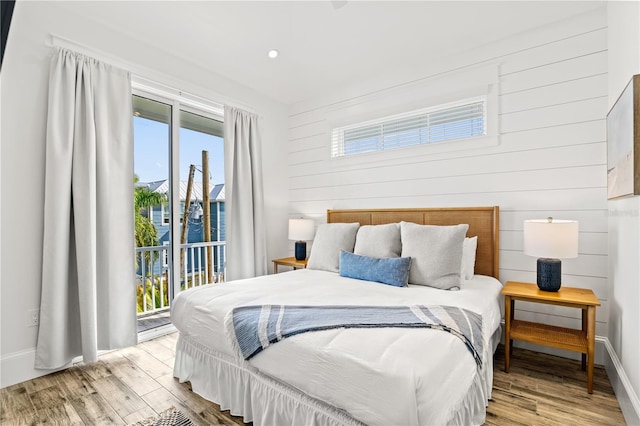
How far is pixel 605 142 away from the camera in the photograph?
8.06ft

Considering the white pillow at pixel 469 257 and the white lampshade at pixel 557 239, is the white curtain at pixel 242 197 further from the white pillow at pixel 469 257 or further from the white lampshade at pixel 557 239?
the white lampshade at pixel 557 239

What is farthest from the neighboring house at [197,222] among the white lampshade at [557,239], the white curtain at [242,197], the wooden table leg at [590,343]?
the wooden table leg at [590,343]

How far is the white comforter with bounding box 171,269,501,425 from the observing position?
1.21 m

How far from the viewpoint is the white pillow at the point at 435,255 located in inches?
96.7

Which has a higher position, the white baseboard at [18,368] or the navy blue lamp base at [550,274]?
the navy blue lamp base at [550,274]

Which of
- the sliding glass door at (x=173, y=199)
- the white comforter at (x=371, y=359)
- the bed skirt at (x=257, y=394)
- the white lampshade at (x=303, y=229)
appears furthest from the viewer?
the white lampshade at (x=303, y=229)

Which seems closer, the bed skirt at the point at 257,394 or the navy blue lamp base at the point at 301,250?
the bed skirt at the point at 257,394

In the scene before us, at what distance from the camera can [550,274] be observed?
238 centimetres

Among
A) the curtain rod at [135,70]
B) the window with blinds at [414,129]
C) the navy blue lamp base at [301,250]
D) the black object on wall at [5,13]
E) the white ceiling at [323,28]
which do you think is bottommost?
the navy blue lamp base at [301,250]

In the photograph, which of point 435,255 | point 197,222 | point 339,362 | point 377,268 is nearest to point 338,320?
point 339,362

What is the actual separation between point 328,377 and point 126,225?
2243mm

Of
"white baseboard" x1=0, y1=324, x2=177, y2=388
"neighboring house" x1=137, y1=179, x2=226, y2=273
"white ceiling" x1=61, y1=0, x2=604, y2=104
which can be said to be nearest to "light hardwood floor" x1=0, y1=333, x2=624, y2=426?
"white baseboard" x1=0, y1=324, x2=177, y2=388

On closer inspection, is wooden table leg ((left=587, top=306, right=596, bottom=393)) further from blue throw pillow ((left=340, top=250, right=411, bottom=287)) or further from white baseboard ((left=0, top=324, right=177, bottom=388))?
white baseboard ((left=0, top=324, right=177, bottom=388))

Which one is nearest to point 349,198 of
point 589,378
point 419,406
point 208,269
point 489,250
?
point 489,250
